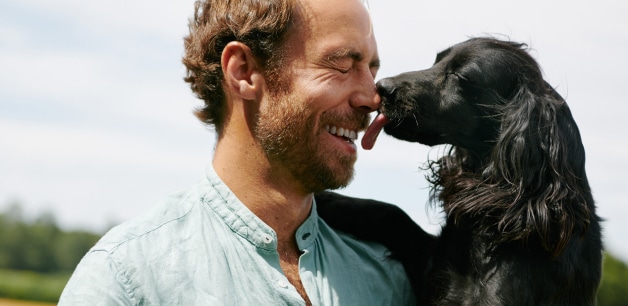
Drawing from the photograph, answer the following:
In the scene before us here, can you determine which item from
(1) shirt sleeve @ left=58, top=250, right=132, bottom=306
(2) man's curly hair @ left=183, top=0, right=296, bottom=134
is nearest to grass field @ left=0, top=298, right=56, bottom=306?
(2) man's curly hair @ left=183, top=0, right=296, bottom=134

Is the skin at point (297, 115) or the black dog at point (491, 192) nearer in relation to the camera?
the skin at point (297, 115)

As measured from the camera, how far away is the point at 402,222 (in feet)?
13.5

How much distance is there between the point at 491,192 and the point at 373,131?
58 centimetres

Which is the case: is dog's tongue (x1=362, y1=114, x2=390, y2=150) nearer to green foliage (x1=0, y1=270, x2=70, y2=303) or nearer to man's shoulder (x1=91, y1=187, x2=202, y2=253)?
man's shoulder (x1=91, y1=187, x2=202, y2=253)

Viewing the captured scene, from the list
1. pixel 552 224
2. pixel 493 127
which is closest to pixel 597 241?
pixel 552 224

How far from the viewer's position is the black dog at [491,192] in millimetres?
3598

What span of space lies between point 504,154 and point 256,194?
3.88ft

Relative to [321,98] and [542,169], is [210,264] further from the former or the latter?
[542,169]

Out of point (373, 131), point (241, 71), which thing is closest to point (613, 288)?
point (373, 131)

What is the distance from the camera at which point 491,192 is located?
3812 millimetres

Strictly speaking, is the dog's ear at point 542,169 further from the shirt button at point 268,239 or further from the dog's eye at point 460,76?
the shirt button at point 268,239

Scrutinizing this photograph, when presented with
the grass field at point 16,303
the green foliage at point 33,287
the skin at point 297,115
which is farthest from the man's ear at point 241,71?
the grass field at point 16,303

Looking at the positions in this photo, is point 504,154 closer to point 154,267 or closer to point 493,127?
point 493,127

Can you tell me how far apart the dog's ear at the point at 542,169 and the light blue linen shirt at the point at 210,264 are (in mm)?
658
